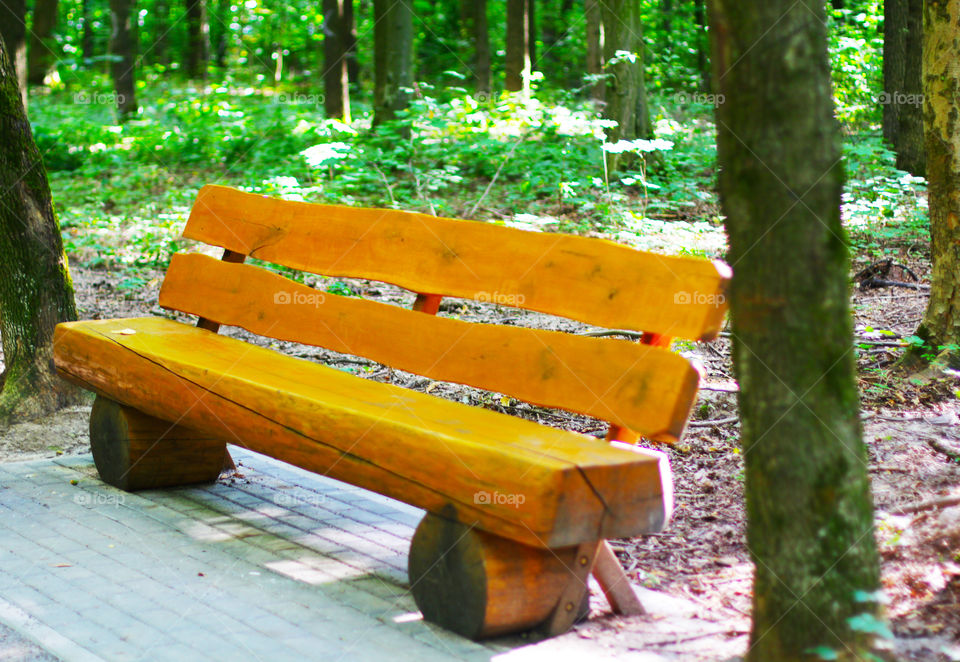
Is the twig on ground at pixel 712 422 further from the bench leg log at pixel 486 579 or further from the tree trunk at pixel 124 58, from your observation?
the tree trunk at pixel 124 58

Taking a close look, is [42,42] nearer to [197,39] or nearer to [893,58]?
[197,39]

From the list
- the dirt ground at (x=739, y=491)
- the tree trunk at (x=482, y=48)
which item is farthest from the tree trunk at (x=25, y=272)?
the tree trunk at (x=482, y=48)

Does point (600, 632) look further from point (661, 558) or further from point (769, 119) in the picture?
point (769, 119)

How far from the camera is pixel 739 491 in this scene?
4152 millimetres

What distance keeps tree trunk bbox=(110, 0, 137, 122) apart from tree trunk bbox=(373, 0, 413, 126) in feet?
21.6

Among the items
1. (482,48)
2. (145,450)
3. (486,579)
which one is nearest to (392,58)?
(482,48)

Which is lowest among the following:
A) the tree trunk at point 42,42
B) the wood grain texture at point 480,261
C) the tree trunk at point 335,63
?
the wood grain texture at point 480,261

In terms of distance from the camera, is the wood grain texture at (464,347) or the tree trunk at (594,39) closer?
the wood grain texture at (464,347)

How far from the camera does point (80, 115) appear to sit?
1792 cm

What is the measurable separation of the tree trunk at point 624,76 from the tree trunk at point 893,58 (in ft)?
9.66

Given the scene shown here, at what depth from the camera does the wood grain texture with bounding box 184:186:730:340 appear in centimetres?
300

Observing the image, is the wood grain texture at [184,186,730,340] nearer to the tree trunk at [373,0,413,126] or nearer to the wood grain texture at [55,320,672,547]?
the wood grain texture at [55,320,672,547]

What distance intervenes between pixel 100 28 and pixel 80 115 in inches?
560

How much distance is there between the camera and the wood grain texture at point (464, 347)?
292cm
